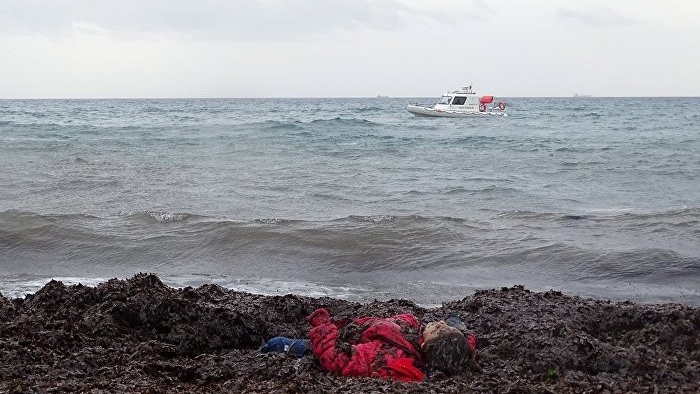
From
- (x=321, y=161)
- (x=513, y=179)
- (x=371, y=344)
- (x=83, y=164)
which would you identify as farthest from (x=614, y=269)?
(x=83, y=164)

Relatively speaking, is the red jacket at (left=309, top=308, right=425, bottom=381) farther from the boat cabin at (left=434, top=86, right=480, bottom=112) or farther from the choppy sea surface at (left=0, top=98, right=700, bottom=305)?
the boat cabin at (left=434, top=86, right=480, bottom=112)

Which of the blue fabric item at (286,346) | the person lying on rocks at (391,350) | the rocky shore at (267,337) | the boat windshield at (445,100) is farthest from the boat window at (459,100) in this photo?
the blue fabric item at (286,346)

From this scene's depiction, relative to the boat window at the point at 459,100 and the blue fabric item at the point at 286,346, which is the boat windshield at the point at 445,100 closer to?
the boat window at the point at 459,100

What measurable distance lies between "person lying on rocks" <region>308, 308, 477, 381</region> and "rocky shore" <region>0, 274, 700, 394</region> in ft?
0.46

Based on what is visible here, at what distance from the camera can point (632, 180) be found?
1733cm

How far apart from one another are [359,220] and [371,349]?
7.05 metres

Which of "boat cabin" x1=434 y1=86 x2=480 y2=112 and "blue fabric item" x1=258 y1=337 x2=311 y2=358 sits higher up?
"boat cabin" x1=434 y1=86 x2=480 y2=112

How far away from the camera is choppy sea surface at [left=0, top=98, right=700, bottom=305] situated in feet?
28.3

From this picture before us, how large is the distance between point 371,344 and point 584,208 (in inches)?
380

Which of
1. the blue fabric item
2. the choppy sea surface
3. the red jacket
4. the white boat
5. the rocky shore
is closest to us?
the rocky shore

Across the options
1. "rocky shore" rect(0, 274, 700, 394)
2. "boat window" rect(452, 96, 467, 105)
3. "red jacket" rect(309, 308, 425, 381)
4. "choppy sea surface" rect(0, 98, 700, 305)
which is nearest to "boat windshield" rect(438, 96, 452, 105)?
"boat window" rect(452, 96, 467, 105)

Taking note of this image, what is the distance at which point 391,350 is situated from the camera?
4.68 m

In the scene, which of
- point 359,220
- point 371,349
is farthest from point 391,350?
point 359,220

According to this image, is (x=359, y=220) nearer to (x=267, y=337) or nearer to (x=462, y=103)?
(x=267, y=337)
